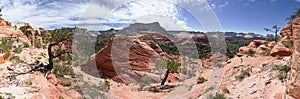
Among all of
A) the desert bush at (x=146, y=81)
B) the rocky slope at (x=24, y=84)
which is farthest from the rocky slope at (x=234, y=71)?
the rocky slope at (x=24, y=84)

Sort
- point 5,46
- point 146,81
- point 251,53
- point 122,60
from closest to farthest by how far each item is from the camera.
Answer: point 5,46, point 251,53, point 146,81, point 122,60

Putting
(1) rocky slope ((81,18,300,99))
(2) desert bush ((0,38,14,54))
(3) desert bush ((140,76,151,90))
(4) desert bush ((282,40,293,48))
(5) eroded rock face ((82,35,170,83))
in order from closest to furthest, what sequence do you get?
(1) rocky slope ((81,18,300,99))
(2) desert bush ((0,38,14,54))
(4) desert bush ((282,40,293,48))
(3) desert bush ((140,76,151,90))
(5) eroded rock face ((82,35,170,83))

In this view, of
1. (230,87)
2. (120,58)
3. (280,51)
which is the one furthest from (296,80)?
(120,58)

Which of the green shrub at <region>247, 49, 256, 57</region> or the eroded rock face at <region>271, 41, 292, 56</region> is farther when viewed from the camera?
the green shrub at <region>247, 49, 256, 57</region>

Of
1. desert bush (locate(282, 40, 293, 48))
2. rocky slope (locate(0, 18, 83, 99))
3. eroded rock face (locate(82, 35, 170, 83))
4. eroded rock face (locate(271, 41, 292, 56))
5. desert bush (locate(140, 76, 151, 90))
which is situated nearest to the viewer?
rocky slope (locate(0, 18, 83, 99))

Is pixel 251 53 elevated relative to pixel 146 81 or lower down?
elevated

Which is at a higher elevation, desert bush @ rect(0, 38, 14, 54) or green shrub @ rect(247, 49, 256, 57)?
desert bush @ rect(0, 38, 14, 54)

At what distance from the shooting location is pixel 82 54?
30.8 meters

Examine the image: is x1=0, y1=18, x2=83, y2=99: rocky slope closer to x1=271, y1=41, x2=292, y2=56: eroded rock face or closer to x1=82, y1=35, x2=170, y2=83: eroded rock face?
x1=82, y1=35, x2=170, y2=83: eroded rock face

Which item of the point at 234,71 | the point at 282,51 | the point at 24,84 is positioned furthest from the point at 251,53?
the point at 24,84

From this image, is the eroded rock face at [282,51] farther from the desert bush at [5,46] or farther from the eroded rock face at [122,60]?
the desert bush at [5,46]

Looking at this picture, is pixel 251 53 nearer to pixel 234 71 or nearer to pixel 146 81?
pixel 234 71

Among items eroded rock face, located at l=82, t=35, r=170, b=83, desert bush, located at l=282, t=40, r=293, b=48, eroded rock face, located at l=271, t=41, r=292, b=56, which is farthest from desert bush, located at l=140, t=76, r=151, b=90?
desert bush, located at l=282, t=40, r=293, b=48

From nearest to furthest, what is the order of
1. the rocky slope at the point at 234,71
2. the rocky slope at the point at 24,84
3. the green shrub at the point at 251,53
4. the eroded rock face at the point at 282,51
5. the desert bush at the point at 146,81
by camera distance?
the rocky slope at the point at 24,84 < the rocky slope at the point at 234,71 < the eroded rock face at the point at 282,51 < the green shrub at the point at 251,53 < the desert bush at the point at 146,81
